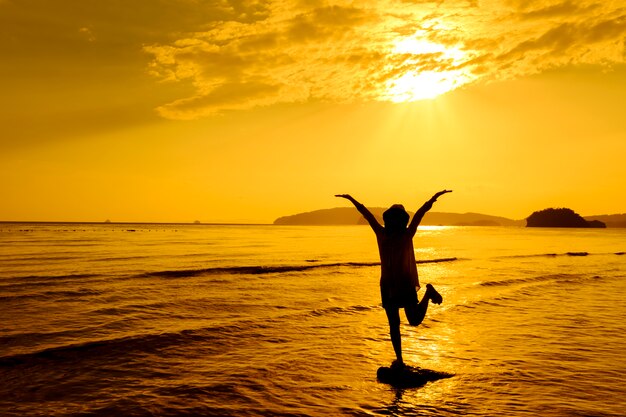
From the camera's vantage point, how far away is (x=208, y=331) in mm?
13398

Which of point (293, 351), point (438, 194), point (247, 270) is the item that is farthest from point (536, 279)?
point (438, 194)

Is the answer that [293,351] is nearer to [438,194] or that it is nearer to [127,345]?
[127,345]

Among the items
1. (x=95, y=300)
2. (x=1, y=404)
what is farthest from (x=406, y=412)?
(x=95, y=300)

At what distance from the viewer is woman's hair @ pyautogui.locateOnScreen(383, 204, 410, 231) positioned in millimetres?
8359

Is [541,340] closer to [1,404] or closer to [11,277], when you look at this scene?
[1,404]

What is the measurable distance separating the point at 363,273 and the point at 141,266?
15708 mm

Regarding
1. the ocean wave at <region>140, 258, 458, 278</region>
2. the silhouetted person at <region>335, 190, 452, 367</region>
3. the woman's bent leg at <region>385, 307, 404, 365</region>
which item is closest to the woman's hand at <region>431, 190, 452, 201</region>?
the silhouetted person at <region>335, 190, 452, 367</region>

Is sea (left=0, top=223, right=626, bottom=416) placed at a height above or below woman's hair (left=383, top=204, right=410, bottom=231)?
below

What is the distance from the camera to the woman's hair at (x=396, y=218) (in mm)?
8359

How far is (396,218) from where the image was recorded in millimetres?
8359

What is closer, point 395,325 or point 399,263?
point 399,263

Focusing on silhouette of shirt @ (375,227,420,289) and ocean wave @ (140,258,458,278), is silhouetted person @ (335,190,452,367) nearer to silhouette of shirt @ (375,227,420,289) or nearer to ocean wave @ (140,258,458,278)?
silhouette of shirt @ (375,227,420,289)

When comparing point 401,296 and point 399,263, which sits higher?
point 399,263

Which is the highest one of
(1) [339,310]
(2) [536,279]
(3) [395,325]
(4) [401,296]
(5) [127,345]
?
(4) [401,296]
